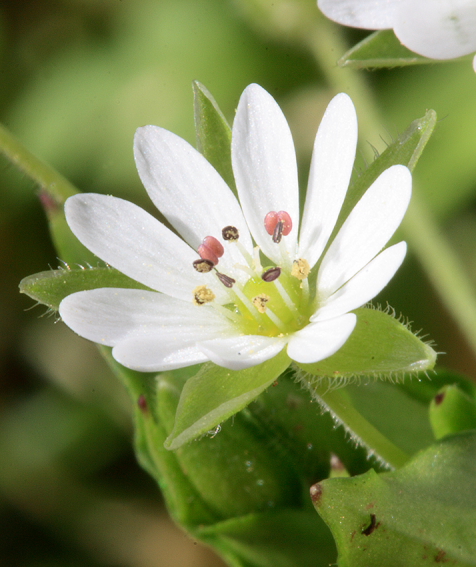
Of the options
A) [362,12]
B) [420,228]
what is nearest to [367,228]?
[362,12]

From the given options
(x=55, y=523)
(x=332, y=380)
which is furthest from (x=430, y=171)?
(x=55, y=523)

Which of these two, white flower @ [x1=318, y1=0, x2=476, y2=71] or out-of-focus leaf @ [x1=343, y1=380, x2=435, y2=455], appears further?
out-of-focus leaf @ [x1=343, y1=380, x2=435, y2=455]

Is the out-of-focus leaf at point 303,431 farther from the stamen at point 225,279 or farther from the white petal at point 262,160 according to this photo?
the white petal at point 262,160

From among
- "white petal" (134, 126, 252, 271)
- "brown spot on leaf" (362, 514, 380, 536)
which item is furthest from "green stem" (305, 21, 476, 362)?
"brown spot on leaf" (362, 514, 380, 536)

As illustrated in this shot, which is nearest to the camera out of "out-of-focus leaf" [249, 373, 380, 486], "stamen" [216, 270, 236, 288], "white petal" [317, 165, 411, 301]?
"white petal" [317, 165, 411, 301]

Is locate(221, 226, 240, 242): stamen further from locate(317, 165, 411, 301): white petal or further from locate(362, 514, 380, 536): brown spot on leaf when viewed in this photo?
locate(362, 514, 380, 536): brown spot on leaf

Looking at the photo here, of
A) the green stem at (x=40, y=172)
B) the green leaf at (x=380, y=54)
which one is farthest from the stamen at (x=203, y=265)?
the green leaf at (x=380, y=54)

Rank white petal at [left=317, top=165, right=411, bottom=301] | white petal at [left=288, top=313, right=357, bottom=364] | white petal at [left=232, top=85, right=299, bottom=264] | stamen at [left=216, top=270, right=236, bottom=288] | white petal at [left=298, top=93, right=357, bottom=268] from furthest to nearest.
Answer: stamen at [left=216, top=270, right=236, bottom=288]
white petal at [left=232, top=85, right=299, bottom=264]
white petal at [left=298, top=93, right=357, bottom=268]
white petal at [left=317, top=165, right=411, bottom=301]
white petal at [left=288, top=313, right=357, bottom=364]
